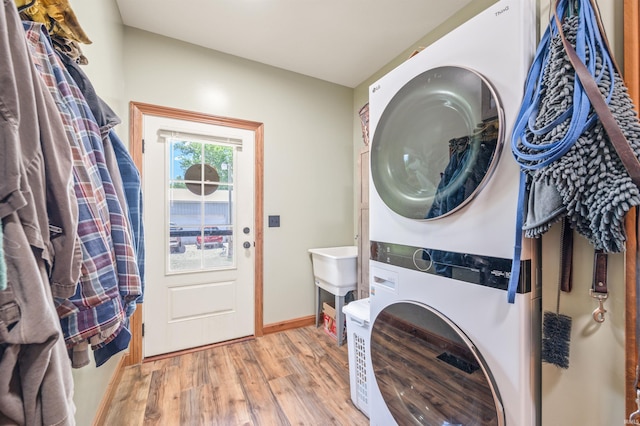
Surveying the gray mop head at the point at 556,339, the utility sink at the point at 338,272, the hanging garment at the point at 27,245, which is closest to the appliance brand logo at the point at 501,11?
the gray mop head at the point at 556,339

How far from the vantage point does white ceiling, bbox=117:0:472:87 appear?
5.81 feet

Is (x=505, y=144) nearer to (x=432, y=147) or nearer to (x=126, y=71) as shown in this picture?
(x=432, y=147)

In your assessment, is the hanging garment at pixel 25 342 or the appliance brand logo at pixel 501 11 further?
the appliance brand logo at pixel 501 11

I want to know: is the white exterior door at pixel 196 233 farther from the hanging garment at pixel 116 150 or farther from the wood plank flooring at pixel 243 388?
the hanging garment at pixel 116 150

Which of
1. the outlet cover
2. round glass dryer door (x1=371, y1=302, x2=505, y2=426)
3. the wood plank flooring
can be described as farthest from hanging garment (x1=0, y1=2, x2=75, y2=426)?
the outlet cover

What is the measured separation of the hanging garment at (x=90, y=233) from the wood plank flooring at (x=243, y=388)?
112 cm

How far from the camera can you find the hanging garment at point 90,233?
605 millimetres

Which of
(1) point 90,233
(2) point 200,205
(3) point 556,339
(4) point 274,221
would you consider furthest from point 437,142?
(2) point 200,205

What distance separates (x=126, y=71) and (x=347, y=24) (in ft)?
5.53

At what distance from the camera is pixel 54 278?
0.51 m

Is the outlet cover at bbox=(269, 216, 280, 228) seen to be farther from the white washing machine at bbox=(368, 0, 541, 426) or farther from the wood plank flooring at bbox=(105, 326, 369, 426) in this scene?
the white washing machine at bbox=(368, 0, 541, 426)

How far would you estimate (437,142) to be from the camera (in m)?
0.90

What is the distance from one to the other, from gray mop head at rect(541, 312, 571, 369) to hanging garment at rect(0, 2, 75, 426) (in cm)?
107

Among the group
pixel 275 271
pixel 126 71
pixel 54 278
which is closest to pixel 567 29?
pixel 54 278
